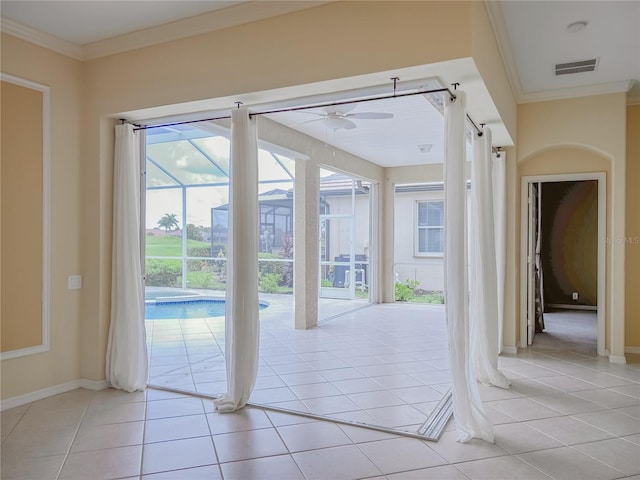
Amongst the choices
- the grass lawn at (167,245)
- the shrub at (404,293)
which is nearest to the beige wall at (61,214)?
the shrub at (404,293)

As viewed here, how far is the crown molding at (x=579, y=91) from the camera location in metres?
4.75

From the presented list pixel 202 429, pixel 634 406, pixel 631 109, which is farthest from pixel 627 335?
pixel 202 429

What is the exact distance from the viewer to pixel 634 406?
11.6 ft

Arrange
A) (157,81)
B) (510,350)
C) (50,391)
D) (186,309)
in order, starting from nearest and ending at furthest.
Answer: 1. (157,81)
2. (50,391)
3. (510,350)
4. (186,309)

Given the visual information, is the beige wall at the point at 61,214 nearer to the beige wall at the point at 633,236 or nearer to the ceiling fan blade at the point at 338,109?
the ceiling fan blade at the point at 338,109

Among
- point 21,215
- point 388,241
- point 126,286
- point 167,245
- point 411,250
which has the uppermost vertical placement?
point 21,215

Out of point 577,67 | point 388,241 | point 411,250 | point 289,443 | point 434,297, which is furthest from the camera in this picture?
point 411,250

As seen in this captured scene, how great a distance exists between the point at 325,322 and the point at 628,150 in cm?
480

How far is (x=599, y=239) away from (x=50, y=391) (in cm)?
598

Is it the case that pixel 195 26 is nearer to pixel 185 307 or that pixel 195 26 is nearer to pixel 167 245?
pixel 185 307

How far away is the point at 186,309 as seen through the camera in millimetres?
9680

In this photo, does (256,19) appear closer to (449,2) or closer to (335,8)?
(335,8)

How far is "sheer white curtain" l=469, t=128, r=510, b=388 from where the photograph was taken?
12.4ft

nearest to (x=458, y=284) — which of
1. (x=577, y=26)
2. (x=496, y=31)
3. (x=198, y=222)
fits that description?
(x=496, y=31)
